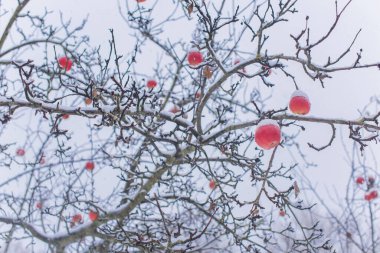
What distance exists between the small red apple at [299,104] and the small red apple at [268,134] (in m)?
0.38

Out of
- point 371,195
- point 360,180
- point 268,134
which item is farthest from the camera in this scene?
point 360,180

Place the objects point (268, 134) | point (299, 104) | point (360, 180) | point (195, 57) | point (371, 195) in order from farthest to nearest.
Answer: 1. point (360, 180)
2. point (371, 195)
3. point (195, 57)
4. point (299, 104)
5. point (268, 134)

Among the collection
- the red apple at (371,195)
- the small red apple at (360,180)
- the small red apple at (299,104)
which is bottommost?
the small red apple at (299,104)

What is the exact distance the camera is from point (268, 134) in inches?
97.7

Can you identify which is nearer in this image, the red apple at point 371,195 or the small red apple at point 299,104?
the small red apple at point 299,104

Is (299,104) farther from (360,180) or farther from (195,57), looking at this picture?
(360,180)

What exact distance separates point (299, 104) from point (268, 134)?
50cm

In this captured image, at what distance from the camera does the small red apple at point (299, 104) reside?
2822 millimetres

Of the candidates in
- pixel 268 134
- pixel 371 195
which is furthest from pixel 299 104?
pixel 371 195

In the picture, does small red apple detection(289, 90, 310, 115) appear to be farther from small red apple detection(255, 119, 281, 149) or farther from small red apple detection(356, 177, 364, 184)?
small red apple detection(356, 177, 364, 184)

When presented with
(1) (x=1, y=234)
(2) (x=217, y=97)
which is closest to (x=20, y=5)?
(1) (x=1, y=234)

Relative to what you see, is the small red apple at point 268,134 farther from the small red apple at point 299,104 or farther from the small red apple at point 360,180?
the small red apple at point 360,180

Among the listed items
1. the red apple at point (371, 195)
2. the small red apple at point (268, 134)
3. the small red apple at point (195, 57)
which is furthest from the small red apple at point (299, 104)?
the red apple at point (371, 195)

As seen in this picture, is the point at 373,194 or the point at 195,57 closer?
the point at 195,57
